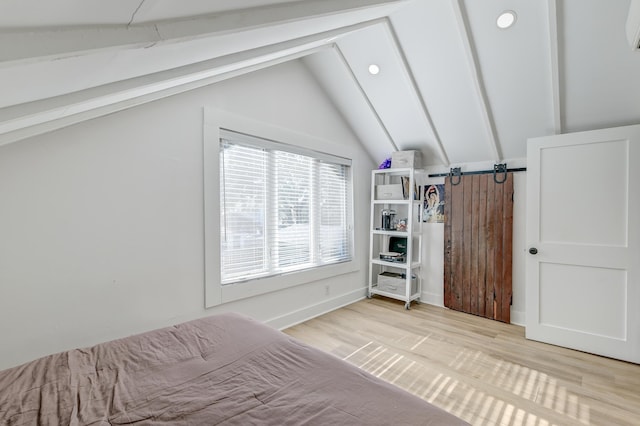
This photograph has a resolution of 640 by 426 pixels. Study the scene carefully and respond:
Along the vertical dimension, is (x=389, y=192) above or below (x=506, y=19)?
below

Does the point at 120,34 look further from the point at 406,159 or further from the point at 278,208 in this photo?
the point at 406,159

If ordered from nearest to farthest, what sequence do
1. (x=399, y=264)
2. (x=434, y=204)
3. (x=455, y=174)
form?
(x=455, y=174) → (x=399, y=264) → (x=434, y=204)

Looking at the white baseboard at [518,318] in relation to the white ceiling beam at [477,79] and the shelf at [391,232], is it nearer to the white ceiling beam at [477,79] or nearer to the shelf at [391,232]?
the shelf at [391,232]

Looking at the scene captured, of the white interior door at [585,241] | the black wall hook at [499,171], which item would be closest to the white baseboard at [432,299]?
the white interior door at [585,241]

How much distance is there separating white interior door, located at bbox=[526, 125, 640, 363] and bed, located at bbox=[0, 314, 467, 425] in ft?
8.32

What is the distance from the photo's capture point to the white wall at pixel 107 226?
1550 mm

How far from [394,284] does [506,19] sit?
9.73ft

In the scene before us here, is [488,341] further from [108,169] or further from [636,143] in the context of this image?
[108,169]

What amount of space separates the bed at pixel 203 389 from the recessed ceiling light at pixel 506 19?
2.65 m

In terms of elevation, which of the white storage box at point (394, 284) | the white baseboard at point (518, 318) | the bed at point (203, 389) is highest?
the bed at point (203, 389)

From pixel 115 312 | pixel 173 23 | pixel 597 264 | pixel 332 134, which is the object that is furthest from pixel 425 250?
pixel 173 23

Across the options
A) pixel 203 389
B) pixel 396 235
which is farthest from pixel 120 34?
pixel 396 235

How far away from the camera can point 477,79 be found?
101 inches

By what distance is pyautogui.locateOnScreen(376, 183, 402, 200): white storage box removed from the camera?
3.69 meters
